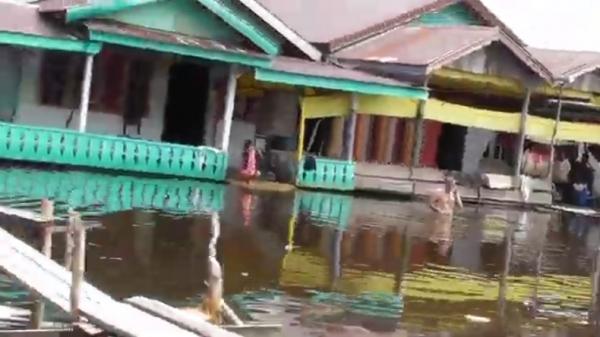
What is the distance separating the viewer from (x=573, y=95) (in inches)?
1193

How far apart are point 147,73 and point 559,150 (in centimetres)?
1299

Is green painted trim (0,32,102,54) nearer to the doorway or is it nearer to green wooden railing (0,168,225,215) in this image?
green wooden railing (0,168,225,215)

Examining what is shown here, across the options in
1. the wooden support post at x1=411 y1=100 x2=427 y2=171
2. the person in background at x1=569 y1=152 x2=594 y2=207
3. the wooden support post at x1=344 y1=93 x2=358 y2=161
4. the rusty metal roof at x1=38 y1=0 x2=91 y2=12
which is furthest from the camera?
the person in background at x1=569 y1=152 x2=594 y2=207

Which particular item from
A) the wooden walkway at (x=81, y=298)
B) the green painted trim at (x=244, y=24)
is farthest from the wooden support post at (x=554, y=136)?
the wooden walkway at (x=81, y=298)

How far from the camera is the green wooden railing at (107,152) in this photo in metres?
21.0

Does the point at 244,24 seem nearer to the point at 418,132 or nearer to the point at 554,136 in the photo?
the point at 418,132

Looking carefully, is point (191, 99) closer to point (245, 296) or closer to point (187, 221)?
point (187, 221)

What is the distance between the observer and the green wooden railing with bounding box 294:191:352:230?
18719mm

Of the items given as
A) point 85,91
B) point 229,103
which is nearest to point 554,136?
point 229,103

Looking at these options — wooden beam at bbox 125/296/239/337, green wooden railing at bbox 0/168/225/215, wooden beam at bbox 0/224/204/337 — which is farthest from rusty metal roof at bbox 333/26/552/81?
wooden beam at bbox 125/296/239/337

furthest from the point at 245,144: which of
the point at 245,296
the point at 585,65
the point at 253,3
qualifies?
the point at 245,296

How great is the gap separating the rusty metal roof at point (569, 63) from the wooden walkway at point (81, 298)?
20.9 meters

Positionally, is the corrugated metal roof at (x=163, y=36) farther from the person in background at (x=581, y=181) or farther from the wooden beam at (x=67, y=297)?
the wooden beam at (x=67, y=297)

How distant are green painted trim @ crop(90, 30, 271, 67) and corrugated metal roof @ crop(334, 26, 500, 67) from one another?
3912mm
